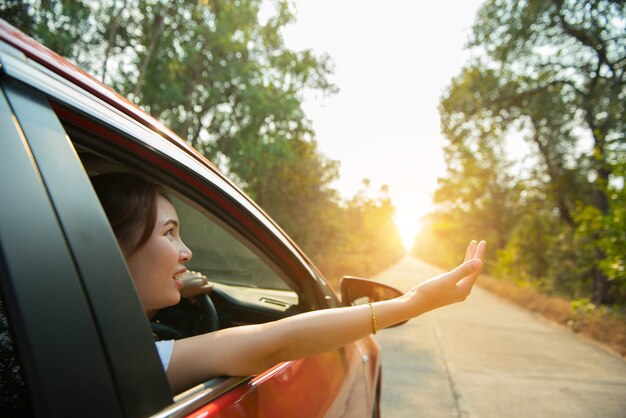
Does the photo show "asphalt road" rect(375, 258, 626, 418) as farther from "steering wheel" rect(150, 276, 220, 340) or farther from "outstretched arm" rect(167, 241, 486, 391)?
"outstretched arm" rect(167, 241, 486, 391)

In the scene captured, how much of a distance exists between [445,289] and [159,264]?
81 centimetres

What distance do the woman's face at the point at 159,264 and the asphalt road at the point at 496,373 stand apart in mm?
3218

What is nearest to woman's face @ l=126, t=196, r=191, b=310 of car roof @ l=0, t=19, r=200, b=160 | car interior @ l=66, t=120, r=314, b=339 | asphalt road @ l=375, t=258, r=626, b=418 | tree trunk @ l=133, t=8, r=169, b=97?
car interior @ l=66, t=120, r=314, b=339

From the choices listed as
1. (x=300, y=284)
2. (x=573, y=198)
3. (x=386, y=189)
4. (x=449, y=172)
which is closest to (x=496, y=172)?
(x=449, y=172)

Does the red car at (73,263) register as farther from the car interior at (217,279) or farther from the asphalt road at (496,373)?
the asphalt road at (496,373)

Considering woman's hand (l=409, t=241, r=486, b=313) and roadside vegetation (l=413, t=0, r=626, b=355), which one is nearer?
woman's hand (l=409, t=241, r=486, b=313)

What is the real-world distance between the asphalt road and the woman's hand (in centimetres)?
300

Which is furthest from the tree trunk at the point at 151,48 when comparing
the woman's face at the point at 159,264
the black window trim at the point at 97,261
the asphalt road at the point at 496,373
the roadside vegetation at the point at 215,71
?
the black window trim at the point at 97,261

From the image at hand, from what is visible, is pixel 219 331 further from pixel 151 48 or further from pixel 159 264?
pixel 151 48

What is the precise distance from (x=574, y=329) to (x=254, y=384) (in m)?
10.2

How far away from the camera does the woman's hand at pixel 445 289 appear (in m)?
1.09

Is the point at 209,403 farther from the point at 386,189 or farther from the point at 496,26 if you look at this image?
the point at 386,189

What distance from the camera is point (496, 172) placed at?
27766 millimetres

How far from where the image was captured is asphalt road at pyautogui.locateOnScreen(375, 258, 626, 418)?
3.81 meters
